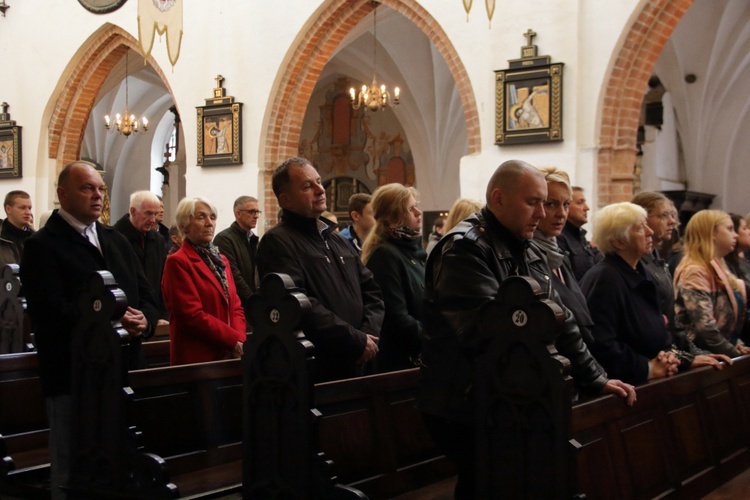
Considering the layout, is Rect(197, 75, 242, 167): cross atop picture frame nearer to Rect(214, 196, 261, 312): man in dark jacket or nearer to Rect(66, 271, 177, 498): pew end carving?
Rect(214, 196, 261, 312): man in dark jacket

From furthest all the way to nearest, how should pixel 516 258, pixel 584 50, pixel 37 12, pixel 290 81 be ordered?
pixel 37 12 < pixel 290 81 < pixel 584 50 < pixel 516 258

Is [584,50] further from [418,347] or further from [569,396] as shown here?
[569,396]

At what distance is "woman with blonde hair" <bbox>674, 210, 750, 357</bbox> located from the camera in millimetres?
4871

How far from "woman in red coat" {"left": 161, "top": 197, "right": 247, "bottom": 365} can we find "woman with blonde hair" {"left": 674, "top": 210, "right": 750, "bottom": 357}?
7.92ft

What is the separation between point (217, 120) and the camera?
1345cm

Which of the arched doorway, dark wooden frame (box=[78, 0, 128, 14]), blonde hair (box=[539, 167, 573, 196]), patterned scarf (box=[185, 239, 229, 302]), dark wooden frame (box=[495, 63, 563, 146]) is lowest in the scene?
patterned scarf (box=[185, 239, 229, 302])

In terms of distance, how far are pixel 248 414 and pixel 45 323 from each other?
1037mm

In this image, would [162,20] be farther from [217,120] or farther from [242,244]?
[242,244]

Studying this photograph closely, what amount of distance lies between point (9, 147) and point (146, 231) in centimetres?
1076

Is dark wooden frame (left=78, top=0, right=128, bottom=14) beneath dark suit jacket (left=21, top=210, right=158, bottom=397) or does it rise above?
above

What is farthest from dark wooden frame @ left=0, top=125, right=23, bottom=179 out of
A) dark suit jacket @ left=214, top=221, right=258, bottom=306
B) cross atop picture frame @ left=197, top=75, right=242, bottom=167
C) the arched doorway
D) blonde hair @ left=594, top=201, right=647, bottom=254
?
blonde hair @ left=594, top=201, right=647, bottom=254

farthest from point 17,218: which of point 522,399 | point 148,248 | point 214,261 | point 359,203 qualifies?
point 522,399

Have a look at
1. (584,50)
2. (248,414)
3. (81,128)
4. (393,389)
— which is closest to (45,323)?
(248,414)

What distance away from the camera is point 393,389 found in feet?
12.7
